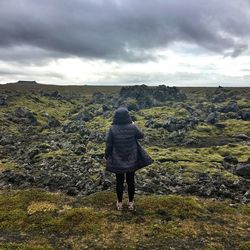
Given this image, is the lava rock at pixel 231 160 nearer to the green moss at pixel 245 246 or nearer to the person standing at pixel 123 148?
the person standing at pixel 123 148

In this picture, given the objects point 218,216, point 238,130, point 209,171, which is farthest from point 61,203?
point 238,130

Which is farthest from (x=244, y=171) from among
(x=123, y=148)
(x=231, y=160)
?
(x=123, y=148)

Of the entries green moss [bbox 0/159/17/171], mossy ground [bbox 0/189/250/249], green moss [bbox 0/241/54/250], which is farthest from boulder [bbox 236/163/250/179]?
green moss [bbox 0/241/54/250]

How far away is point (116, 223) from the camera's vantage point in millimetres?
19625

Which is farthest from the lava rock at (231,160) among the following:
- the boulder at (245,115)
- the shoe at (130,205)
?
the boulder at (245,115)

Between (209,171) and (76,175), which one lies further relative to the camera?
(209,171)

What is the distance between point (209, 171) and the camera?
1604 inches

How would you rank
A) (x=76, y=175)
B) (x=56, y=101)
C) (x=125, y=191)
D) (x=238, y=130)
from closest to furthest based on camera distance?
(x=125, y=191) < (x=76, y=175) < (x=238, y=130) < (x=56, y=101)

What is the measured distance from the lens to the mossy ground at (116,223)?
17.5 metres

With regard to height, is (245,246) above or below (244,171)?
above

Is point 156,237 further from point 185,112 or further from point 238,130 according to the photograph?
point 185,112

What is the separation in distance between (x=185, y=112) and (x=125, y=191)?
8556 centimetres

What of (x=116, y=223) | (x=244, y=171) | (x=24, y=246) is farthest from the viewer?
(x=244, y=171)

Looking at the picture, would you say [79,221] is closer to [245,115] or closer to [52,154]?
→ [52,154]
